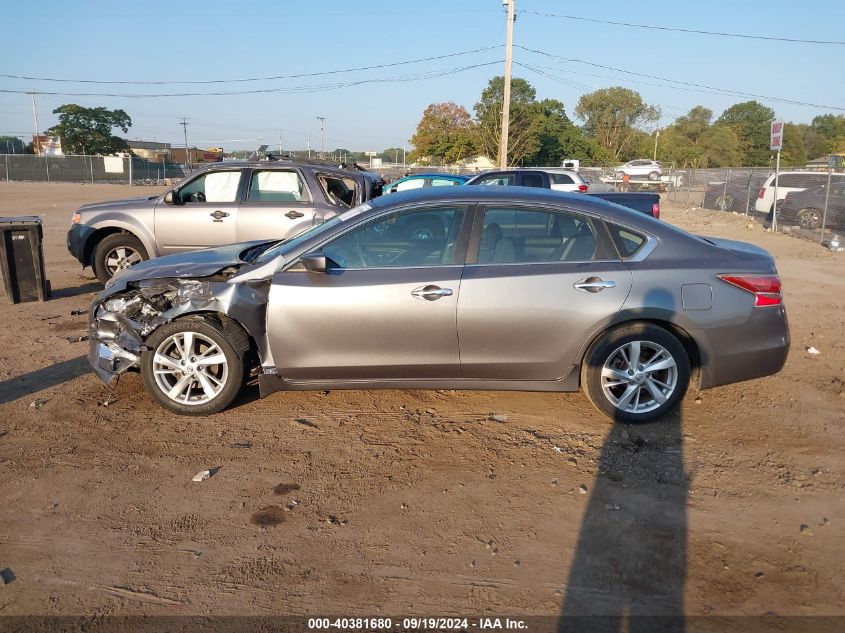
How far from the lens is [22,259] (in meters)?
8.54

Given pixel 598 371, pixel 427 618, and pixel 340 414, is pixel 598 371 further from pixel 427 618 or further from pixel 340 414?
pixel 427 618

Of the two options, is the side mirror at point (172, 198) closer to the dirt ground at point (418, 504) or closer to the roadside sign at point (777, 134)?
the dirt ground at point (418, 504)

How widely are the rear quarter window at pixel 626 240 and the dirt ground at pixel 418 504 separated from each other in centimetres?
124

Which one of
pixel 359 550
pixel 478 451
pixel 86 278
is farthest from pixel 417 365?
pixel 86 278

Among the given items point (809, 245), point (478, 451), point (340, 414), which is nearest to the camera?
point (478, 451)

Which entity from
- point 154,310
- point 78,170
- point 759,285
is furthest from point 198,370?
point 78,170

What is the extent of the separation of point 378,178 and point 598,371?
631 centimetres

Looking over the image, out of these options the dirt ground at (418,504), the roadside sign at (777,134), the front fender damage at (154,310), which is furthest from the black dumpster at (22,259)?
the roadside sign at (777,134)

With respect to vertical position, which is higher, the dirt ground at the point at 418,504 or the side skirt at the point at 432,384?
the side skirt at the point at 432,384

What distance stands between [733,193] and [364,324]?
26452 mm

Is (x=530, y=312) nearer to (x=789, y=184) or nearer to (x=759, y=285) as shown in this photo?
(x=759, y=285)

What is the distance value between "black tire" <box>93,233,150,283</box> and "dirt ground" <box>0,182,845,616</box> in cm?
362

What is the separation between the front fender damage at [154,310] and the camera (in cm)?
471

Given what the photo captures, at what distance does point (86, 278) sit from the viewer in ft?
33.9
